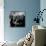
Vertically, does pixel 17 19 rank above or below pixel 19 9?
below

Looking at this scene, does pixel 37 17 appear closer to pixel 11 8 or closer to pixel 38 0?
pixel 38 0

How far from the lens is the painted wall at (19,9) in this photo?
5770mm

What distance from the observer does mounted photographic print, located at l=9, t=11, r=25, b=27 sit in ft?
19.1

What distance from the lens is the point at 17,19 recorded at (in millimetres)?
5852

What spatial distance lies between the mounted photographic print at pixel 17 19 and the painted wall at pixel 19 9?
134mm

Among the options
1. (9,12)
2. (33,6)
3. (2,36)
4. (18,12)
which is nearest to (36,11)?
(33,6)

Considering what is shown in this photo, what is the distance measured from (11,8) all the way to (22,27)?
0.92 metres

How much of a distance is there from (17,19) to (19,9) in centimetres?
43

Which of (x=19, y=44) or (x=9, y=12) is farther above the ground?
(x=9, y=12)

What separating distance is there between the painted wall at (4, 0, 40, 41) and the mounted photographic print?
0.13m

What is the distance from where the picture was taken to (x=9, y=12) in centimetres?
579

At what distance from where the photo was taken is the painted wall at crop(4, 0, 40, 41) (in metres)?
5.77

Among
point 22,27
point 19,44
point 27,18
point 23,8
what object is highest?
point 23,8

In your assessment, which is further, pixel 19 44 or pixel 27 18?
pixel 27 18
